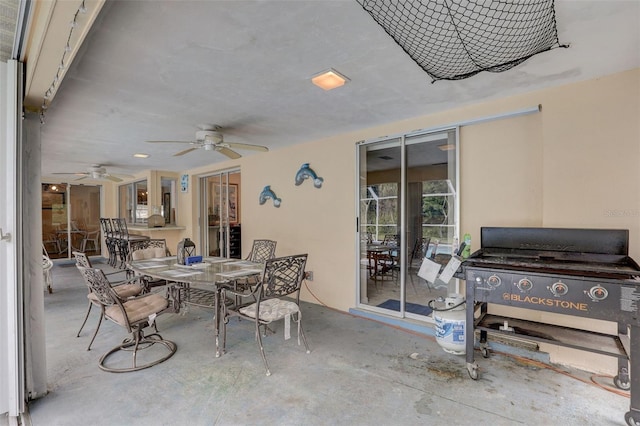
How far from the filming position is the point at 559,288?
1.98 m

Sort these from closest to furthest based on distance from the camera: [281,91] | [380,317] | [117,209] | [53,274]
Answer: [281,91]
[380,317]
[53,274]
[117,209]

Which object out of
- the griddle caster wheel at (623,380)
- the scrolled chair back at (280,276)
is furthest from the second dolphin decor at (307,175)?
the griddle caster wheel at (623,380)

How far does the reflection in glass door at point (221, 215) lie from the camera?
20.4ft

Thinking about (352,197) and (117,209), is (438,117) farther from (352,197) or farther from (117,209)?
(117,209)

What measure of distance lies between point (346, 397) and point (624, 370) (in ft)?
6.69

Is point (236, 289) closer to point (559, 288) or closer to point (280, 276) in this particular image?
point (280, 276)

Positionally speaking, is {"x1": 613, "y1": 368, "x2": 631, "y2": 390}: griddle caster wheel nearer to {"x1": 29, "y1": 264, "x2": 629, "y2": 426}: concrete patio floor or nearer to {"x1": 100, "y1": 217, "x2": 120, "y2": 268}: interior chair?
{"x1": 29, "y1": 264, "x2": 629, "y2": 426}: concrete patio floor

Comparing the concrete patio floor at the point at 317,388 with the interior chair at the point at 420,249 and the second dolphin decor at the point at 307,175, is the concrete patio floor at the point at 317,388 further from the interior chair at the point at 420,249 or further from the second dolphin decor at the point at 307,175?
the second dolphin decor at the point at 307,175

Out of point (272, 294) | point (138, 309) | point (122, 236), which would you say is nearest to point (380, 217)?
point (272, 294)

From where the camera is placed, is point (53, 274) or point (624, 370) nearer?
point (624, 370)

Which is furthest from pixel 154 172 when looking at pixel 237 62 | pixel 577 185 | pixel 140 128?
pixel 577 185

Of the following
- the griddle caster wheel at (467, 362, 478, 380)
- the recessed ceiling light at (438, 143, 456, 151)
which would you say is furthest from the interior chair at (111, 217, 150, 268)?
the griddle caster wheel at (467, 362, 478, 380)

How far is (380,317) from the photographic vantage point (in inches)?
142

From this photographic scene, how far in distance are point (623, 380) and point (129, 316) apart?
380cm
